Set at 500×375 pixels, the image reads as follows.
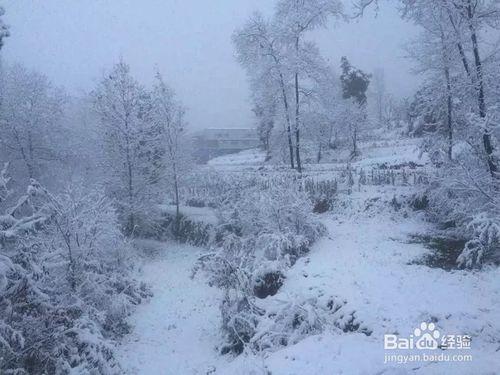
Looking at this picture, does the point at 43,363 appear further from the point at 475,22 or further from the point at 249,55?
the point at 249,55

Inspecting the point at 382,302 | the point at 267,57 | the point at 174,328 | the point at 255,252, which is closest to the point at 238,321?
the point at 174,328

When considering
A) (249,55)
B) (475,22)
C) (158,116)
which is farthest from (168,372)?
(249,55)

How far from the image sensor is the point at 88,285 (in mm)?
12094

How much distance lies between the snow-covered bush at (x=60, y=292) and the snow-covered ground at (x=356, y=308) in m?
1.35

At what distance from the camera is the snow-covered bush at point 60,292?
8414 millimetres

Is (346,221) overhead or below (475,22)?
below

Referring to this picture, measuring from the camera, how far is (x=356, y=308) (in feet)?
31.8

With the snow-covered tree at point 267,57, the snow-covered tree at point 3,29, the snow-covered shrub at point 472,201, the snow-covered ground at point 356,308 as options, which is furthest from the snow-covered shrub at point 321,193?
the snow-covered tree at point 3,29

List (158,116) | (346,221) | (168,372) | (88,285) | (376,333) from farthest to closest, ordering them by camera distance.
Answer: (158,116) → (346,221) → (88,285) → (168,372) → (376,333)

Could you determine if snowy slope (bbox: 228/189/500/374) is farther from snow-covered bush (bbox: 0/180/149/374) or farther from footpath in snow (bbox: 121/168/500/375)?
snow-covered bush (bbox: 0/180/149/374)

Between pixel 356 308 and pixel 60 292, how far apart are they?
26.1ft

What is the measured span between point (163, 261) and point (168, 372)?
9149 mm

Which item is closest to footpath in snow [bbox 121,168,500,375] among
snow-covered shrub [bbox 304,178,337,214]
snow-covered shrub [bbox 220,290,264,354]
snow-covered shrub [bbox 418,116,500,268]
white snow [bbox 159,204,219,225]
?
snow-covered shrub [bbox 220,290,264,354]

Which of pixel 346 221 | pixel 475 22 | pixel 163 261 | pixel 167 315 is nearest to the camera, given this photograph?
pixel 475 22
